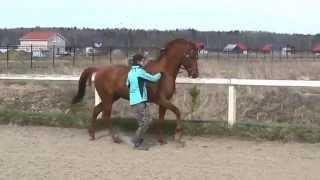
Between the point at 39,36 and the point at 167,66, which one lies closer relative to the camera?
the point at 167,66

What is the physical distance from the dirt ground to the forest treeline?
90610 millimetres

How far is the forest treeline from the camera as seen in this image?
109775 mm

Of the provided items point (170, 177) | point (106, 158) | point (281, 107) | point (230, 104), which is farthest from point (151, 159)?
point (281, 107)

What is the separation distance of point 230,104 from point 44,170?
4577mm

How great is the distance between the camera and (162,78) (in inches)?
405

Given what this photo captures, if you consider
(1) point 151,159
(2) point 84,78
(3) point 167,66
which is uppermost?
(3) point 167,66

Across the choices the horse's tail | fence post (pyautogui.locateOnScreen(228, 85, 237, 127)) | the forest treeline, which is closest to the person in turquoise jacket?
the horse's tail

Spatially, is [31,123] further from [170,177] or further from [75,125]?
[170,177]

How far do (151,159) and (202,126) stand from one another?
2610mm

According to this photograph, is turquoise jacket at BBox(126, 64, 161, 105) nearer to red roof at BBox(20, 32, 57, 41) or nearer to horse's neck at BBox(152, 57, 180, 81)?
horse's neck at BBox(152, 57, 180, 81)

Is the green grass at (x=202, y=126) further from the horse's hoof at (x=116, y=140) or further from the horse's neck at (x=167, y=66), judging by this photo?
the horse's neck at (x=167, y=66)

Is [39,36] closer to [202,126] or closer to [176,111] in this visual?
[202,126]

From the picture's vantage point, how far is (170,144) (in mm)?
10305

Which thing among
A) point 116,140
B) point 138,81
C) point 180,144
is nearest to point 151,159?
point 180,144
